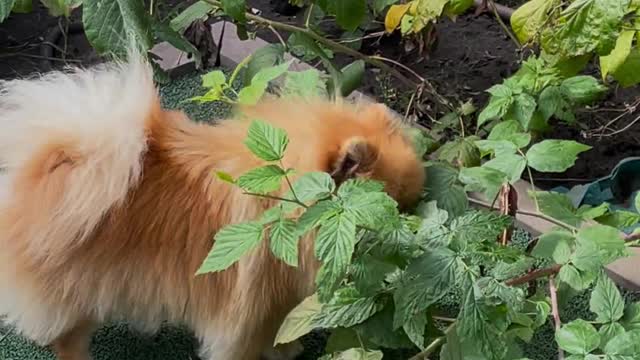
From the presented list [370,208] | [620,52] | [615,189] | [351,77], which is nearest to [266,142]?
[370,208]

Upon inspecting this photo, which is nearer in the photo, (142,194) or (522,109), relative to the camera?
(142,194)

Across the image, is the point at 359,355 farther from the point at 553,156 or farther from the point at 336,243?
the point at 553,156

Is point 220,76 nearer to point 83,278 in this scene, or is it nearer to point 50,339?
point 83,278

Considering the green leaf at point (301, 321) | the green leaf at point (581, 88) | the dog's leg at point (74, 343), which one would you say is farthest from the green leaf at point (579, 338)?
the dog's leg at point (74, 343)

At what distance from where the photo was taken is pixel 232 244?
131 cm

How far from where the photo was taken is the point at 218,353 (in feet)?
6.15

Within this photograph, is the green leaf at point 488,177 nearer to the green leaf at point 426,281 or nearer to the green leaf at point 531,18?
the green leaf at point 426,281

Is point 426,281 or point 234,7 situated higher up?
point 234,7

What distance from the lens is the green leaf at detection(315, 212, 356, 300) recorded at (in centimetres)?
123

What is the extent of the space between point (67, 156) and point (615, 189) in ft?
4.87

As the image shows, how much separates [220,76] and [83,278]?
49 cm

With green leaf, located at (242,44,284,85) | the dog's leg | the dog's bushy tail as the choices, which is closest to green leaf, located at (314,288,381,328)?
the dog's bushy tail

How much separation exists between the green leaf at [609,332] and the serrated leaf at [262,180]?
0.50 metres

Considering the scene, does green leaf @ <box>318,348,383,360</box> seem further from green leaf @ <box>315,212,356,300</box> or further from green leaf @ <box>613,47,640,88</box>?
green leaf @ <box>613,47,640,88</box>
